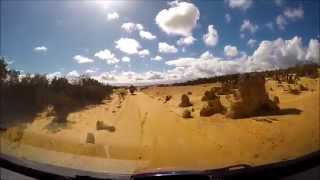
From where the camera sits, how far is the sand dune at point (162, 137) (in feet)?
12.1

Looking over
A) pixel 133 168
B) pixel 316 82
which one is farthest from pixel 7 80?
pixel 316 82

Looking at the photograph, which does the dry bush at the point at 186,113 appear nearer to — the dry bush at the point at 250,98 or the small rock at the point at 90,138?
the dry bush at the point at 250,98

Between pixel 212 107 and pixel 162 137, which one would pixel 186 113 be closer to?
pixel 212 107

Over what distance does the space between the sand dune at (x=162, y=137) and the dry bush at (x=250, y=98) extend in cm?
11

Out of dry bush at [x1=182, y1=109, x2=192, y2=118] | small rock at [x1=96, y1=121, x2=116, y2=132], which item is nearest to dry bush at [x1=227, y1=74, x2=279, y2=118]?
dry bush at [x1=182, y1=109, x2=192, y2=118]

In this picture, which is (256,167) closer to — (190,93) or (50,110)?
(190,93)

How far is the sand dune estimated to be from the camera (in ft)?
12.1

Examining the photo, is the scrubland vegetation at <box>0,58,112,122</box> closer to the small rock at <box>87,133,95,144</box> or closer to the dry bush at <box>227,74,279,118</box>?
the small rock at <box>87,133,95,144</box>

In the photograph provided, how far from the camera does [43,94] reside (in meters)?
4.73

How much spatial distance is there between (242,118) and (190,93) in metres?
0.59

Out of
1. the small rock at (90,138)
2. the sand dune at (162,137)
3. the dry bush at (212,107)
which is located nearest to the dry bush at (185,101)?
the sand dune at (162,137)

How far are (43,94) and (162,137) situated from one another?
4.97 ft

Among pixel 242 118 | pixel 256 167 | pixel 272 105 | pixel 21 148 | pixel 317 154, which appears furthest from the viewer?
pixel 272 105

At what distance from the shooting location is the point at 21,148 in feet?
13.4
